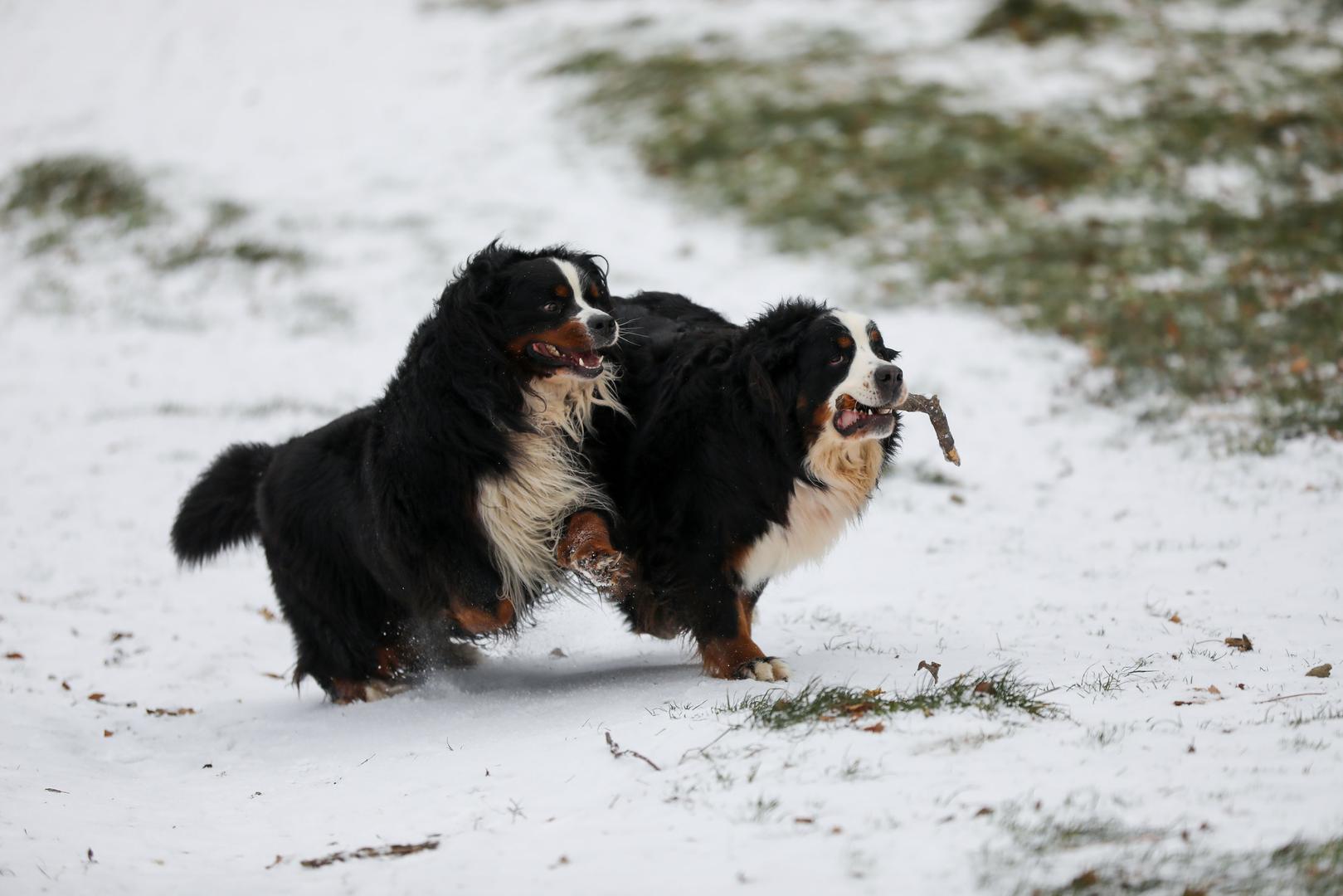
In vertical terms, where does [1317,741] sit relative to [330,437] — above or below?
below

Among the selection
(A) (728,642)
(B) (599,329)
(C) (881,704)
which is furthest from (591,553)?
(C) (881,704)

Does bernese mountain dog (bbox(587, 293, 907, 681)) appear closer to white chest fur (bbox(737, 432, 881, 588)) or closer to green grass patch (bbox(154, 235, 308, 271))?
white chest fur (bbox(737, 432, 881, 588))

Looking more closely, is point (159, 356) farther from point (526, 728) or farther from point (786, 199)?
point (526, 728)

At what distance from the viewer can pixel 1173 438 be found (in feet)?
30.9

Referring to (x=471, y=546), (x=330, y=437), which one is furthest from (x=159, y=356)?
(x=471, y=546)

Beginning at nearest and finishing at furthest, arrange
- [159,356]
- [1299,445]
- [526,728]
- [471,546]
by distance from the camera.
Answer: [526,728] < [471,546] < [1299,445] < [159,356]

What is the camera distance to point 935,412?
562 cm

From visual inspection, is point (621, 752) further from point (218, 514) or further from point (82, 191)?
point (82, 191)

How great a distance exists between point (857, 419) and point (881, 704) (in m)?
1.28

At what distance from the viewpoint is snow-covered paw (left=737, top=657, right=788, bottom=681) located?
17.3 feet

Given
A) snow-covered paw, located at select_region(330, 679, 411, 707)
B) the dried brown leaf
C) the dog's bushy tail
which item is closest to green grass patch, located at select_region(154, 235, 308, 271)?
the dog's bushy tail

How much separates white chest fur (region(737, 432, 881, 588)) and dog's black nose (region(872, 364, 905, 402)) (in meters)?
0.31

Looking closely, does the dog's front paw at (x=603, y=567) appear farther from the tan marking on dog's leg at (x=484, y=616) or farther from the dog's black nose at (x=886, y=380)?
the dog's black nose at (x=886, y=380)

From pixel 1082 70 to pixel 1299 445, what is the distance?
34.7 feet
